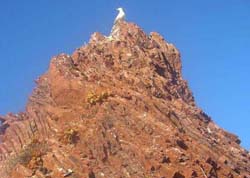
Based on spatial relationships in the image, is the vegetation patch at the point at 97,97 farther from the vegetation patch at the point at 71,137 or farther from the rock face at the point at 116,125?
the vegetation patch at the point at 71,137

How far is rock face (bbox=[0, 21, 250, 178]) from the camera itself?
56.6 m

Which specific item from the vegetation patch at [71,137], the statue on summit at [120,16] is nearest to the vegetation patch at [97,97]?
the vegetation patch at [71,137]

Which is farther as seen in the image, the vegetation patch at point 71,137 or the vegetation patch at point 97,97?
the vegetation patch at point 97,97

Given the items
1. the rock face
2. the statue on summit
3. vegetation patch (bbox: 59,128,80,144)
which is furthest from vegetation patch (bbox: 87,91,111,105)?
the statue on summit

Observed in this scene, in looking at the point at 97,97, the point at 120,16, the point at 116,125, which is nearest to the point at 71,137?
the point at 116,125

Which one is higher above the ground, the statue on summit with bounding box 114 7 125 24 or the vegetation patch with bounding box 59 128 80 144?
the statue on summit with bounding box 114 7 125 24

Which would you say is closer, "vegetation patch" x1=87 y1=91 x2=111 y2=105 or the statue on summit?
"vegetation patch" x1=87 y1=91 x2=111 y2=105

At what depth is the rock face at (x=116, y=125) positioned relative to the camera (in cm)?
5656

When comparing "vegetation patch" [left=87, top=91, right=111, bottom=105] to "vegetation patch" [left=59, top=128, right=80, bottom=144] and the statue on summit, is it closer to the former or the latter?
"vegetation patch" [left=59, top=128, right=80, bottom=144]

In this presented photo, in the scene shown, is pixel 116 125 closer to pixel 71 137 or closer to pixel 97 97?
pixel 97 97

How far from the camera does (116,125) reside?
61125 mm

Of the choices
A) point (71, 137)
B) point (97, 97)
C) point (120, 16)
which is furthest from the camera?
point (120, 16)

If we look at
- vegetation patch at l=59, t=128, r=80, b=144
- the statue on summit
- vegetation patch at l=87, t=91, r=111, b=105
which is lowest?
vegetation patch at l=59, t=128, r=80, b=144

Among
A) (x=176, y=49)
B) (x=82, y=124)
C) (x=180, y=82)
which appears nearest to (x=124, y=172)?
(x=82, y=124)
